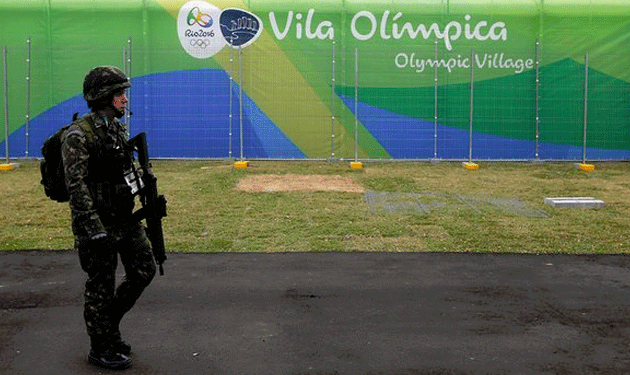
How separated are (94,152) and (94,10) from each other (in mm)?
14320

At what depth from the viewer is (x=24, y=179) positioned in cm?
1541

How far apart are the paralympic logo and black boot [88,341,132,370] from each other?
13.9 metres

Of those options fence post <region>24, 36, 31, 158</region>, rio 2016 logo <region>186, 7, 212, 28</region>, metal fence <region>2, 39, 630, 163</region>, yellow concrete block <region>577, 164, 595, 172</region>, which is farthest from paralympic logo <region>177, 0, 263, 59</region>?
yellow concrete block <region>577, 164, 595, 172</region>

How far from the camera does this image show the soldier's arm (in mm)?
4766

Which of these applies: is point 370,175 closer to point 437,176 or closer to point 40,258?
point 437,176

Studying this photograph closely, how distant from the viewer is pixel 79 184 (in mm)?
4789

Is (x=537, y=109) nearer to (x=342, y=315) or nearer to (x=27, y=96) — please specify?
(x=27, y=96)

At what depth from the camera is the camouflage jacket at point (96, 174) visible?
15.7 ft

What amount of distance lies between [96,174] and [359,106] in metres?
13.8

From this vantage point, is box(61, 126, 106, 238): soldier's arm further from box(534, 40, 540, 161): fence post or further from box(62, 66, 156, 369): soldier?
box(534, 40, 540, 161): fence post

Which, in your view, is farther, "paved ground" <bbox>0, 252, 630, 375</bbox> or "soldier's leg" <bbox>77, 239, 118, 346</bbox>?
"paved ground" <bbox>0, 252, 630, 375</bbox>

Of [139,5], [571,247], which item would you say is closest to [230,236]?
[571,247]

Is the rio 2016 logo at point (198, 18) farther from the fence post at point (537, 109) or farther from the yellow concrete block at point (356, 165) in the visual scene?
the fence post at point (537, 109)

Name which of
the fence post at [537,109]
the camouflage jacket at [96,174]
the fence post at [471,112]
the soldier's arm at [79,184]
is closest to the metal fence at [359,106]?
the fence post at [537,109]
